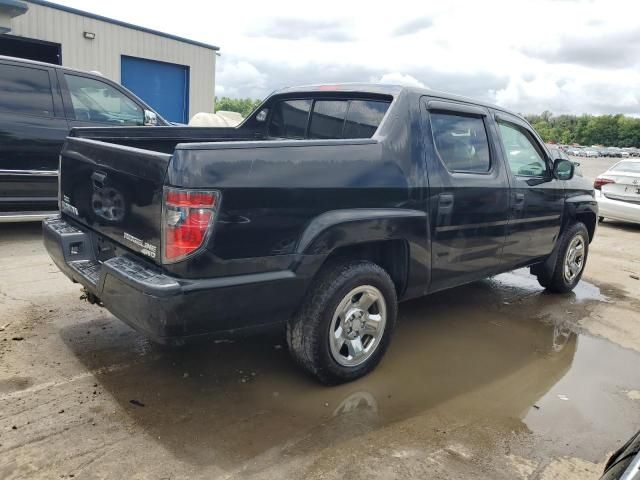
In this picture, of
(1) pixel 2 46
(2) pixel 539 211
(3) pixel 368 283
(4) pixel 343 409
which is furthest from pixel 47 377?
(1) pixel 2 46

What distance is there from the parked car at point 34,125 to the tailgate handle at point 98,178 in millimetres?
3249

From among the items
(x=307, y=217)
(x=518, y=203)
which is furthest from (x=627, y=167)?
(x=307, y=217)

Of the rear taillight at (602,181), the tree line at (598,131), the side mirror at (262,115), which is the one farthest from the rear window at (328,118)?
the tree line at (598,131)

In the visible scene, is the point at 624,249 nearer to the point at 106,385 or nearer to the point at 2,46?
the point at 106,385

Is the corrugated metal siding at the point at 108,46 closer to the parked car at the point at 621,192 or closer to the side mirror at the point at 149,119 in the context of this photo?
the side mirror at the point at 149,119

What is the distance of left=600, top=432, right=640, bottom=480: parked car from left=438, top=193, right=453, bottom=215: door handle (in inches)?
80.8

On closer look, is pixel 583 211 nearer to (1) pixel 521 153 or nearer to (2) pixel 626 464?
(1) pixel 521 153

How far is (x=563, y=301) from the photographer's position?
5.66 meters

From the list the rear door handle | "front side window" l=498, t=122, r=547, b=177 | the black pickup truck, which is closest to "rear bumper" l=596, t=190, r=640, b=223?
"front side window" l=498, t=122, r=547, b=177

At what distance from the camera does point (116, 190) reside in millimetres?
3174

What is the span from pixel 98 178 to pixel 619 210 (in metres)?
9.84

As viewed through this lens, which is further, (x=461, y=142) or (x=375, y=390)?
(x=461, y=142)

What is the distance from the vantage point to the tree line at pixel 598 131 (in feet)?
445

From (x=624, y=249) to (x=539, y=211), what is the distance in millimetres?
4765
